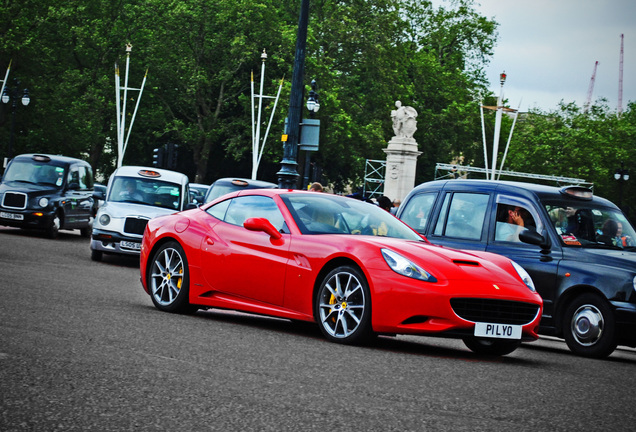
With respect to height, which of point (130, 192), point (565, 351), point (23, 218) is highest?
point (130, 192)

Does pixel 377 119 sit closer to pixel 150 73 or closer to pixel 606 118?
pixel 150 73

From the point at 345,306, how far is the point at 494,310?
51.0 inches

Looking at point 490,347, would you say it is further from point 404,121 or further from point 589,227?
point 404,121

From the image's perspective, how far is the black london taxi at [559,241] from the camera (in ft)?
32.9

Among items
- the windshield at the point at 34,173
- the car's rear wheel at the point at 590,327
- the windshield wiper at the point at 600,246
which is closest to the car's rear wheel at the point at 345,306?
the car's rear wheel at the point at 590,327

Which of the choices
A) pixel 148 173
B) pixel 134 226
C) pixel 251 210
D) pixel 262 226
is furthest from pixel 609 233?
pixel 148 173

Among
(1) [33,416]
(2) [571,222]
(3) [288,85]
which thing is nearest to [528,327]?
(2) [571,222]

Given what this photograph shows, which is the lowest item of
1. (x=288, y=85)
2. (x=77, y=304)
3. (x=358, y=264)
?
(x=77, y=304)

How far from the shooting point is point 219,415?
193 inches

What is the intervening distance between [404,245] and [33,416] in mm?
4690

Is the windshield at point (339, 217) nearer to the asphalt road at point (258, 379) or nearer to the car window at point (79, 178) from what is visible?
the asphalt road at point (258, 379)

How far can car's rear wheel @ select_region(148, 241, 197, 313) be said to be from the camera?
10148 mm

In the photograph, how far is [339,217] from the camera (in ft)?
30.9

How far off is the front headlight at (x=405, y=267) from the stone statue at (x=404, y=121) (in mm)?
35302
